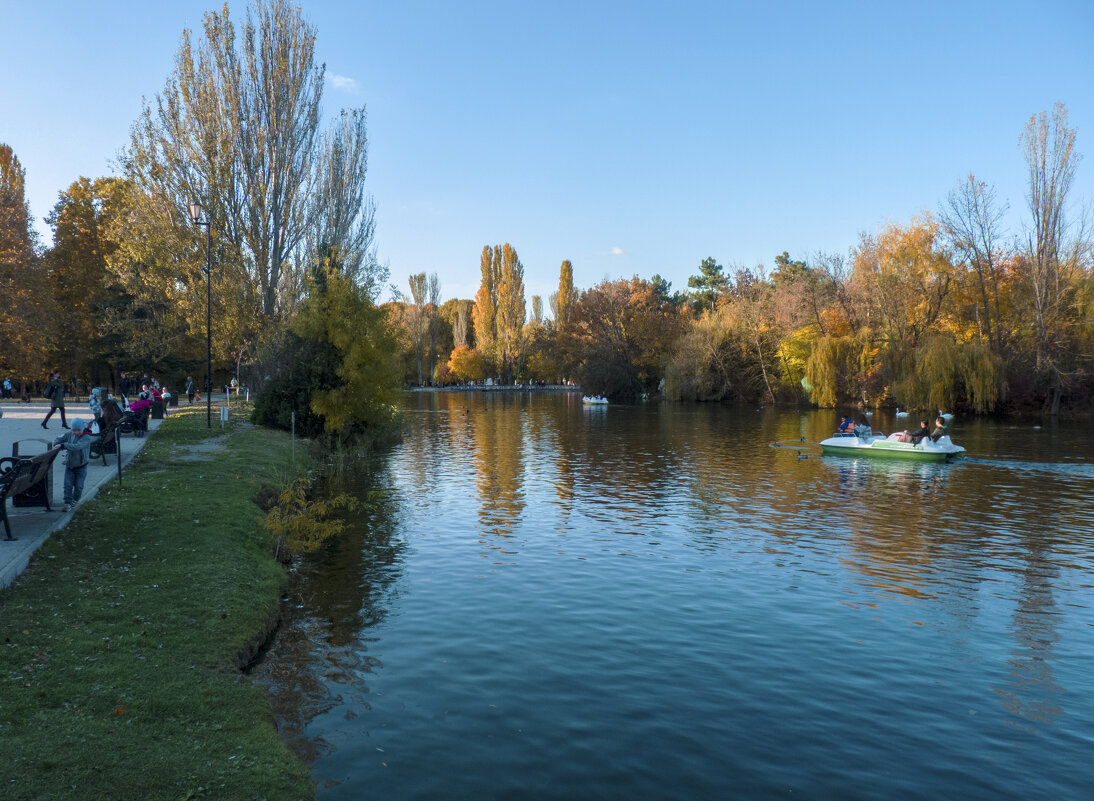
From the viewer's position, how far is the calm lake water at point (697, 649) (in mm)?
6605

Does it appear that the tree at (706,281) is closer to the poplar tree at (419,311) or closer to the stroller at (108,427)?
the poplar tree at (419,311)

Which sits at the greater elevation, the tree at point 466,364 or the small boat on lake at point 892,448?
the tree at point 466,364

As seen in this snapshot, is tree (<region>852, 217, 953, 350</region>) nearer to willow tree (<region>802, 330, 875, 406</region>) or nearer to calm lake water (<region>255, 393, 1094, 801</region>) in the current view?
willow tree (<region>802, 330, 875, 406</region>)

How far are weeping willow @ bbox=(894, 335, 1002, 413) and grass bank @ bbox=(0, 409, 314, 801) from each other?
4883 cm

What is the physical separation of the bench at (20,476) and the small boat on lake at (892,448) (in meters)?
28.5

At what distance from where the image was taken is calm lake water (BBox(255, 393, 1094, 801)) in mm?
6605

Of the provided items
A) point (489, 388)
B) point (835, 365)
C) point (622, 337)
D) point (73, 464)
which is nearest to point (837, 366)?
point (835, 365)

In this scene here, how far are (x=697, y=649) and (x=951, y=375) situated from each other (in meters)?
47.8

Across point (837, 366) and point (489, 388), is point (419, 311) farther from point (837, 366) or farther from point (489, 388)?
point (837, 366)

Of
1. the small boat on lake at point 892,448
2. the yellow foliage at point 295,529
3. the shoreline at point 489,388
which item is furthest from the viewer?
the shoreline at point 489,388

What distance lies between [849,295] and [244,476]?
5674 centimetres

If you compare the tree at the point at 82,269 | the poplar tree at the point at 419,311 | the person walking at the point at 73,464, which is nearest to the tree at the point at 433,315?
the poplar tree at the point at 419,311

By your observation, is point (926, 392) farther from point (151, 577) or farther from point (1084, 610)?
point (151, 577)

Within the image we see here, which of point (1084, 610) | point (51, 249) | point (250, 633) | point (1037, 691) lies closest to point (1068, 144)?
point (1084, 610)
